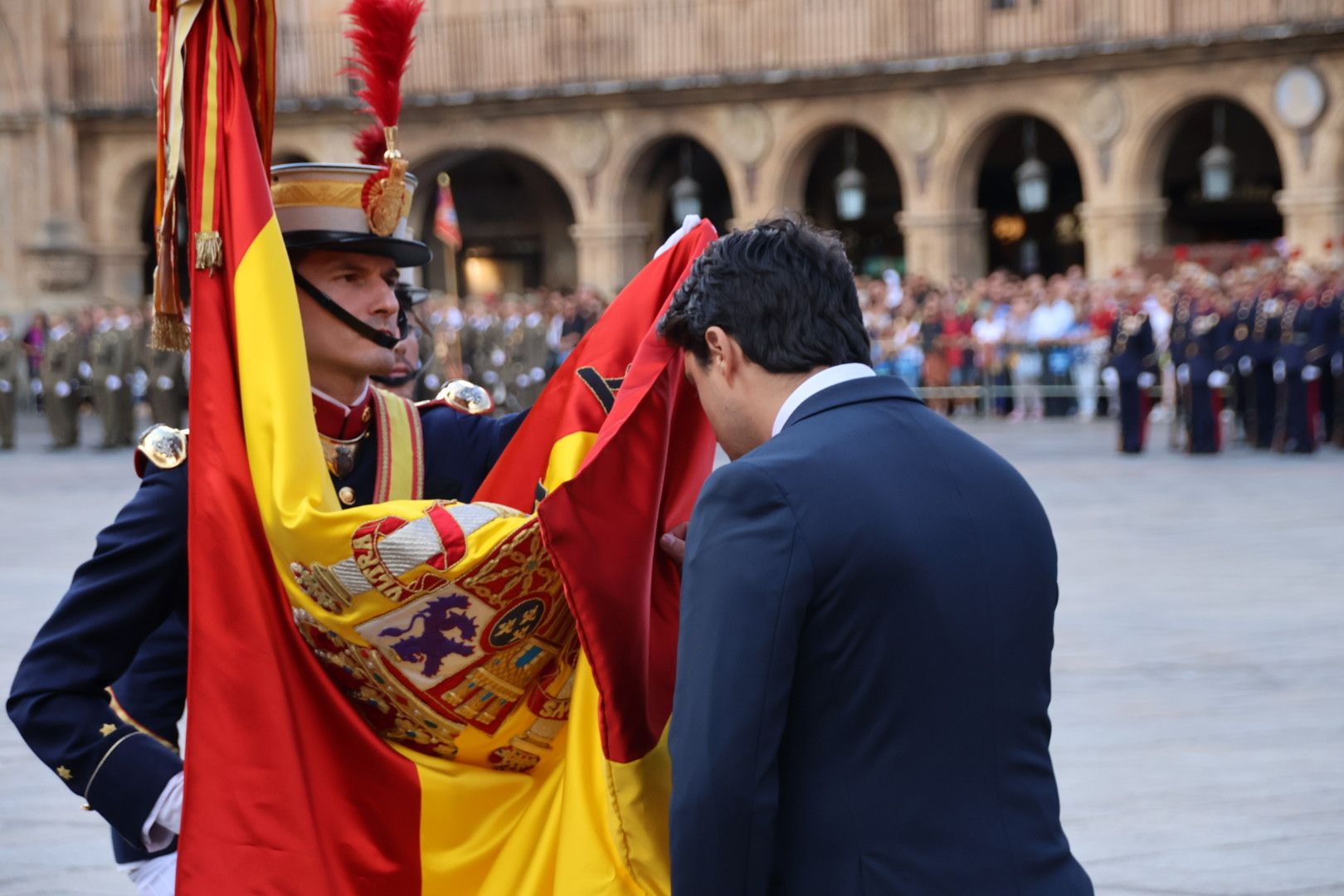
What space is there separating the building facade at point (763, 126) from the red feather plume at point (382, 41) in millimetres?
23324

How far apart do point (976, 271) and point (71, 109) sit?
51.2 feet

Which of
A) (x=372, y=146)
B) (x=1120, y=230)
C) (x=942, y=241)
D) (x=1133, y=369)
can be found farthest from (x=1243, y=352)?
(x=372, y=146)

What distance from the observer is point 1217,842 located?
5562mm

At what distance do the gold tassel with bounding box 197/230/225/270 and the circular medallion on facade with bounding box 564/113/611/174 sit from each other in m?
28.3

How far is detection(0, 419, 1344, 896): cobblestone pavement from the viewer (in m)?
5.49

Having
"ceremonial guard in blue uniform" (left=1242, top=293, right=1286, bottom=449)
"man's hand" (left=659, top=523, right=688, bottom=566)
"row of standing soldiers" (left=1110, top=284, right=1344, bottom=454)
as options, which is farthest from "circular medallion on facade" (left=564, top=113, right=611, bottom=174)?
"man's hand" (left=659, top=523, right=688, bottom=566)

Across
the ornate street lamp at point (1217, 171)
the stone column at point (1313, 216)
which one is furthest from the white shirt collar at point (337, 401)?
the stone column at point (1313, 216)

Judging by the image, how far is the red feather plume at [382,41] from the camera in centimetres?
319

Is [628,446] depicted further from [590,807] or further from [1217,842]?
[1217,842]

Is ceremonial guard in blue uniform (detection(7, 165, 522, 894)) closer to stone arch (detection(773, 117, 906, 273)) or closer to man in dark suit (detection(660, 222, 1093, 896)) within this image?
man in dark suit (detection(660, 222, 1093, 896))

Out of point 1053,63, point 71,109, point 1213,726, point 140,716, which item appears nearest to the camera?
point 140,716

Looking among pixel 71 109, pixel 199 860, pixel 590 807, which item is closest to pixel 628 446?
pixel 590 807

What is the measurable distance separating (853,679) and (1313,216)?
983 inches

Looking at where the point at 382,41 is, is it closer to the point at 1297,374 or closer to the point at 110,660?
the point at 110,660
